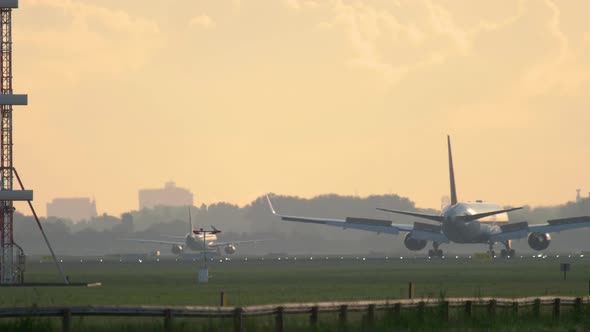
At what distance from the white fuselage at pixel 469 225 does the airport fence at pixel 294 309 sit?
90153 mm

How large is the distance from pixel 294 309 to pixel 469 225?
103274mm

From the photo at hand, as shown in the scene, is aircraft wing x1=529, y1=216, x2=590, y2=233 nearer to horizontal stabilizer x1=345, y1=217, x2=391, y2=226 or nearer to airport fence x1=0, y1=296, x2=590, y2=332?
horizontal stabilizer x1=345, y1=217, x2=391, y2=226

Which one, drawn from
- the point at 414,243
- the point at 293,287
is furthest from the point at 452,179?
the point at 293,287

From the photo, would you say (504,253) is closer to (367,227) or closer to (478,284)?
(367,227)

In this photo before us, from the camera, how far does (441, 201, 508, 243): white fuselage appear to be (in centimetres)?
13900

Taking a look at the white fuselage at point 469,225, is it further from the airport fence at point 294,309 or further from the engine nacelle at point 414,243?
the airport fence at point 294,309

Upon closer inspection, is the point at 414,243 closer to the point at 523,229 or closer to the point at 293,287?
the point at 523,229

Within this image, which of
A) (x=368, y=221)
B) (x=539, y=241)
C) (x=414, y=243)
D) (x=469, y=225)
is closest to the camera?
(x=469, y=225)

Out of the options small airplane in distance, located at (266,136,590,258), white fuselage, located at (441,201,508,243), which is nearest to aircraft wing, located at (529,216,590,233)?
small airplane in distance, located at (266,136,590,258)

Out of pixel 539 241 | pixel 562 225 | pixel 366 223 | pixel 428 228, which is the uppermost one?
pixel 366 223

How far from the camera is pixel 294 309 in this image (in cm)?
3791

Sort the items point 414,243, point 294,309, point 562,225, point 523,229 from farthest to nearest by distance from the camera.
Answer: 1. point 414,243
2. point 523,229
3. point 562,225
4. point 294,309

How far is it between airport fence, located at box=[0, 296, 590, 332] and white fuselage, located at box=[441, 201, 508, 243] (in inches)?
3549

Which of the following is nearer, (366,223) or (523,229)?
(523,229)
